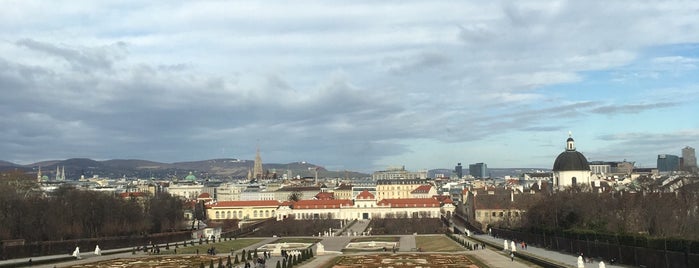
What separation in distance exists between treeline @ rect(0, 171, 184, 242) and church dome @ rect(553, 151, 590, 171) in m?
60.5

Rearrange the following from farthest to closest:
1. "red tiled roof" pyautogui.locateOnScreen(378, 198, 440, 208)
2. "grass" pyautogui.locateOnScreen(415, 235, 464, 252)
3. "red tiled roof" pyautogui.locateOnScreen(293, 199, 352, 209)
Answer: "red tiled roof" pyautogui.locateOnScreen(293, 199, 352, 209) → "red tiled roof" pyautogui.locateOnScreen(378, 198, 440, 208) → "grass" pyautogui.locateOnScreen(415, 235, 464, 252)

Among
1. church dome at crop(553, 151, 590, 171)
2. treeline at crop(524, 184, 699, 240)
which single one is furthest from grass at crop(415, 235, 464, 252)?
church dome at crop(553, 151, 590, 171)

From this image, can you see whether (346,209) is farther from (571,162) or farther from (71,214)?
(71,214)

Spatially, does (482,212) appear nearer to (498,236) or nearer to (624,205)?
(498,236)

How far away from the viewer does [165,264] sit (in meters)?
52.1

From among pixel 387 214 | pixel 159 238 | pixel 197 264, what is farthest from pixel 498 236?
pixel 387 214

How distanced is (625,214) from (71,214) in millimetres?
59172

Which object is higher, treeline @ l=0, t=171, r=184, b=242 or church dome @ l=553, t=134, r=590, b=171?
church dome @ l=553, t=134, r=590, b=171

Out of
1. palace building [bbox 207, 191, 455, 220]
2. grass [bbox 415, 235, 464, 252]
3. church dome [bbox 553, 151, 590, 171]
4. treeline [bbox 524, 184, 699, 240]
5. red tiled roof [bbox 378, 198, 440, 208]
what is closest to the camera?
treeline [bbox 524, 184, 699, 240]

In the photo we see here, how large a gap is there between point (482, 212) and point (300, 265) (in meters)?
75.0

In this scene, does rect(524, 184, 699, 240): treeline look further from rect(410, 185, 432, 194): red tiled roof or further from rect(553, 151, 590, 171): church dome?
rect(410, 185, 432, 194): red tiled roof

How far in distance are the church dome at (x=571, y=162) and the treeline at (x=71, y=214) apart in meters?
60.5

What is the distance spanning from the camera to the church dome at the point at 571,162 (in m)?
116

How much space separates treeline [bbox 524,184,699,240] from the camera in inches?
2250
